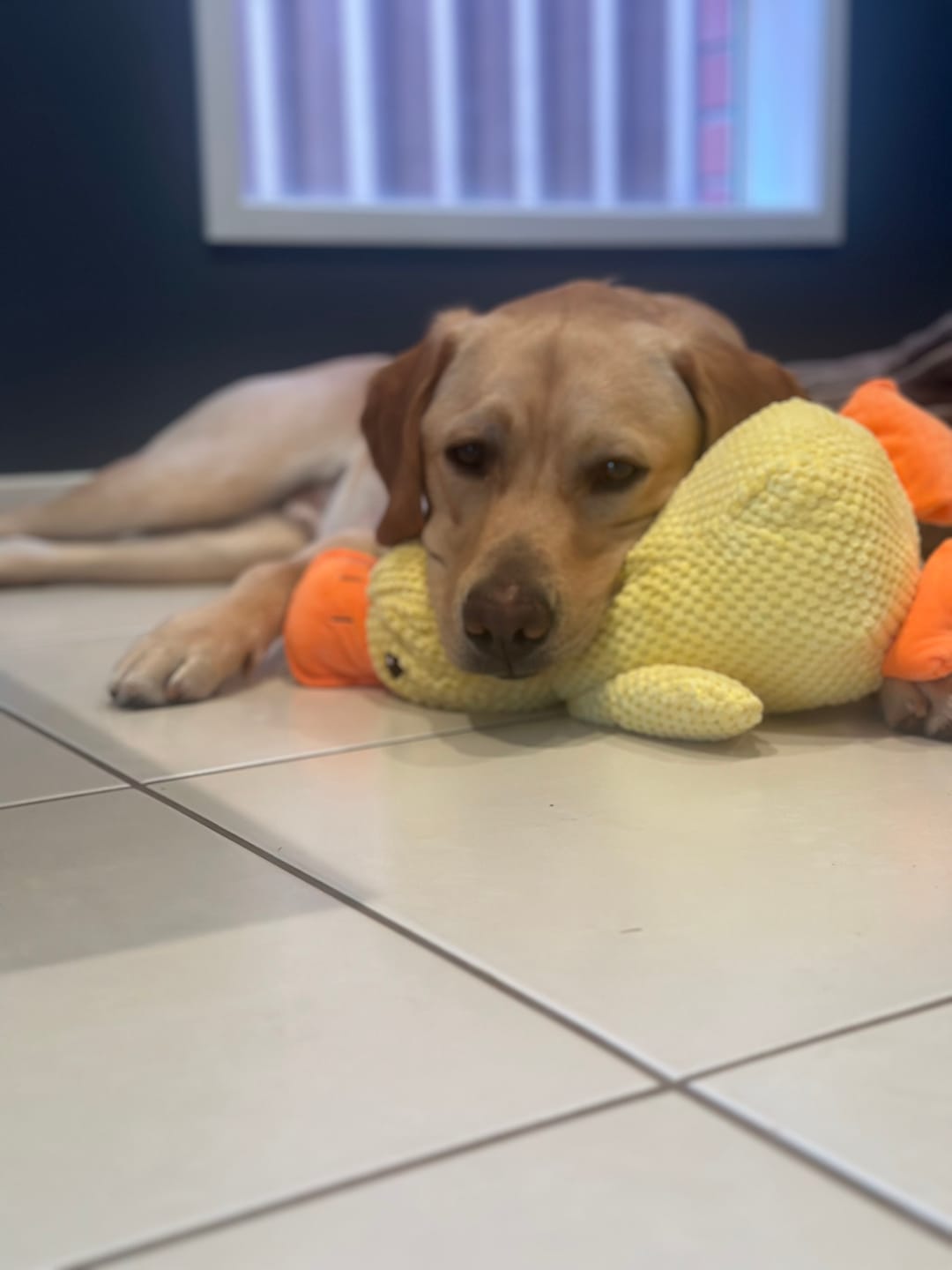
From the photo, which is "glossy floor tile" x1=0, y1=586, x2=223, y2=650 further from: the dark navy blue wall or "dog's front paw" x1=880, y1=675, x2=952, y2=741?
"dog's front paw" x1=880, y1=675, x2=952, y2=741

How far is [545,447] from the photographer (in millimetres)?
1860

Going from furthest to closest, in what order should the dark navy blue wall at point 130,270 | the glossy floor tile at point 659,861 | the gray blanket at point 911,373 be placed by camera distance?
the dark navy blue wall at point 130,270 < the gray blanket at point 911,373 < the glossy floor tile at point 659,861

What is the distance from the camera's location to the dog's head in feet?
5.60

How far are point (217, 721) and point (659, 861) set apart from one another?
757 mm

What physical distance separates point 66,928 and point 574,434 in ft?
3.07

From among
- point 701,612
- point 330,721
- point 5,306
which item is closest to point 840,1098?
point 701,612

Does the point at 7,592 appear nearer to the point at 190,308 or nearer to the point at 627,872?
the point at 190,308

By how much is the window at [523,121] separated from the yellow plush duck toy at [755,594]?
8.23 feet

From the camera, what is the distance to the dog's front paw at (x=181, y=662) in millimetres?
1930

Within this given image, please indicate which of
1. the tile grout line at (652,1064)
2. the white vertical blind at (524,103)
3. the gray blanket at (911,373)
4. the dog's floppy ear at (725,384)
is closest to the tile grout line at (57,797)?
the tile grout line at (652,1064)

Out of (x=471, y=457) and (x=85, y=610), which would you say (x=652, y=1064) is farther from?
(x=85, y=610)

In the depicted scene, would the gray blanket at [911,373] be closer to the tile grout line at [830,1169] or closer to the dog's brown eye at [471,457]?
the dog's brown eye at [471,457]

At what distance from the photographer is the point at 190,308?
390cm

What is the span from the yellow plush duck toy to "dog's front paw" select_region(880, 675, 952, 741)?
0.09 ft
